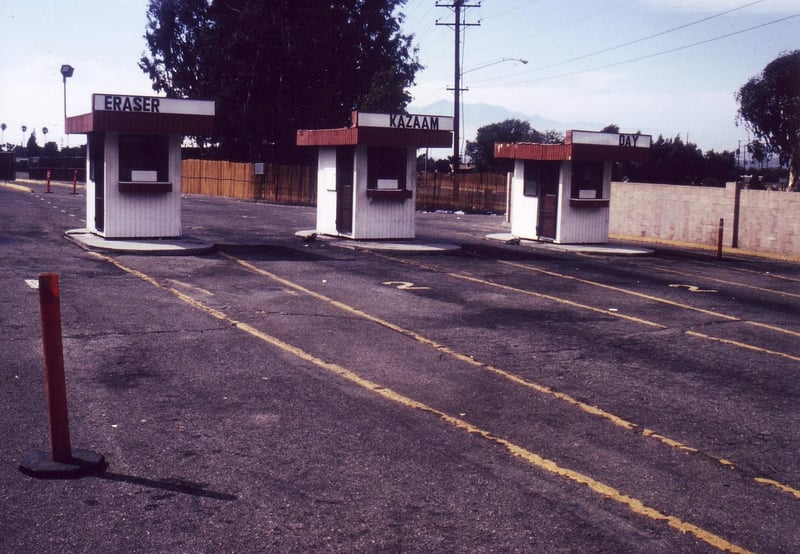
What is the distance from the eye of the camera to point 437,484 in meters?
6.18

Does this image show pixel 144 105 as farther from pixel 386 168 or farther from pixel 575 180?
pixel 575 180

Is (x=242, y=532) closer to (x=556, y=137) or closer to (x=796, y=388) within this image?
(x=796, y=388)

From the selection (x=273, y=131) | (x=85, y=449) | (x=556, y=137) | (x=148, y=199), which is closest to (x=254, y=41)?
(x=273, y=131)

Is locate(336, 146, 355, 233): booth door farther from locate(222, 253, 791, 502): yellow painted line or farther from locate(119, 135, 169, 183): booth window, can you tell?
locate(222, 253, 791, 502): yellow painted line

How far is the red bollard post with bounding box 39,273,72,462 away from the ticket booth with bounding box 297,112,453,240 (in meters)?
17.1

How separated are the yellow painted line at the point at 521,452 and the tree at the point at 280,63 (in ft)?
137

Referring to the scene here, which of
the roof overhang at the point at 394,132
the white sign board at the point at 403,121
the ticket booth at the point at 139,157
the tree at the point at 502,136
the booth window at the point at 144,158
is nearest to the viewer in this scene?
the ticket booth at the point at 139,157

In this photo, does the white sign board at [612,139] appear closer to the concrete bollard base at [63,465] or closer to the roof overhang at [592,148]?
the roof overhang at [592,148]

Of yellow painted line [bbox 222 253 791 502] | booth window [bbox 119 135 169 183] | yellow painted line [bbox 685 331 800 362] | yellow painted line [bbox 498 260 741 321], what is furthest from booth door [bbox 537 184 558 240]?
yellow painted line [bbox 685 331 800 362]

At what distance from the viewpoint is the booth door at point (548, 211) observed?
2508 cm

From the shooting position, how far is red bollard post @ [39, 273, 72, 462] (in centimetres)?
636

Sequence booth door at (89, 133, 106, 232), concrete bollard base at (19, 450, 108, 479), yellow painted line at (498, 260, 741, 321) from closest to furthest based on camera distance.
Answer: concrete bollard base at (19, 450, 108, 479) < yellow painted line at (498, 260, 741, 321) < booth door at (89, 133, 106, 232)

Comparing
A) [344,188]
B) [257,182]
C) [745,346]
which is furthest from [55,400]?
[257,182]

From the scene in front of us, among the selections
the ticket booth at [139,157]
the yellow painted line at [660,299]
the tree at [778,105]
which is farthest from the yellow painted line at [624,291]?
the tree at [778,105]
